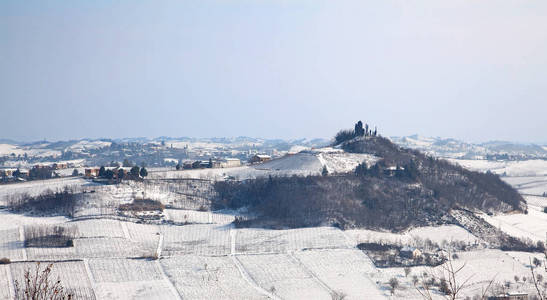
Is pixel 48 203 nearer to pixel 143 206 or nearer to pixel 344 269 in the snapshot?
pixel 143 206

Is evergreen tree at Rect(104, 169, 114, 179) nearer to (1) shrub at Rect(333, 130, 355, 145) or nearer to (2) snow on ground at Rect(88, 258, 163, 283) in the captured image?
(2) snow on ground at Rect(88, 258, 163, 283)

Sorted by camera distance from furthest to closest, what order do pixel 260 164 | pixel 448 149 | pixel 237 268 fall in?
pixel 448 149 < pixel 260 164 < pixel 237 268

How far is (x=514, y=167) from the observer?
122 m

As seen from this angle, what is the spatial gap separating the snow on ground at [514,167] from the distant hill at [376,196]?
139ft

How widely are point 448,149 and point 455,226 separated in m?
145

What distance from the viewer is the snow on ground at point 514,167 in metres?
114

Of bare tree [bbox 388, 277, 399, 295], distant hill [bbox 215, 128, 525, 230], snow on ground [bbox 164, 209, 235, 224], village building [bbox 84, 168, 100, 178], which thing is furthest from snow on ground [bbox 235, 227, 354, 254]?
village building [bbox 84, 168, 100, 178]

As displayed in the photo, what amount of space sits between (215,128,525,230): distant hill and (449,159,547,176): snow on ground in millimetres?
42220

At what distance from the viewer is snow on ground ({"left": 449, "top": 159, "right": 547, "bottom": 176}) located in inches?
4486

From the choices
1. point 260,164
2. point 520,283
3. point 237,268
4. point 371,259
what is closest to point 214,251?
point 237,268

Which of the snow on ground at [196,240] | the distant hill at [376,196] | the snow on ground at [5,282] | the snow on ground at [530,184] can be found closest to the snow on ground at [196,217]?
the snow on ground at [196,240]

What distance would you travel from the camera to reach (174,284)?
126 ft

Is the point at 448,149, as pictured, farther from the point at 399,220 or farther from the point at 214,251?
the point at 214,251

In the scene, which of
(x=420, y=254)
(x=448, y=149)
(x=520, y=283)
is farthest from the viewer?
(x=448, y=149)
